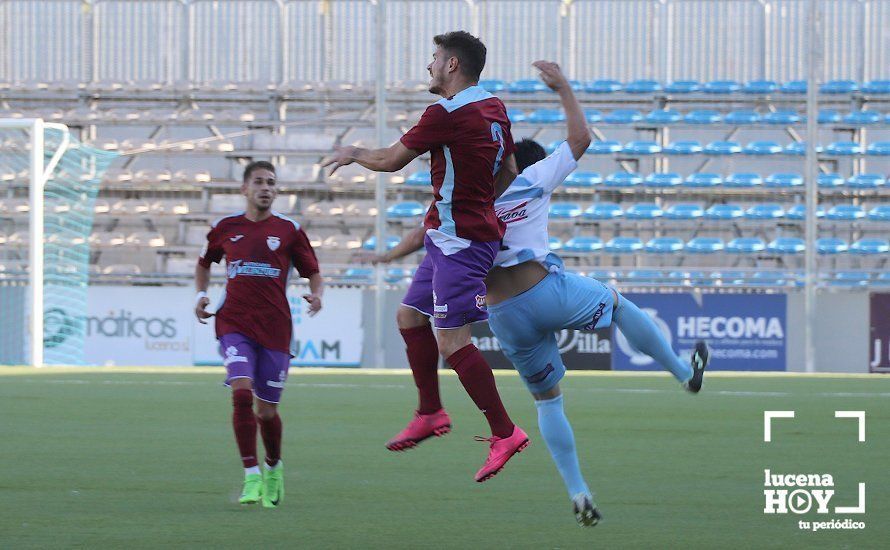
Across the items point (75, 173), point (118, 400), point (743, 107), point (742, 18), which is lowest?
point (118, 400)

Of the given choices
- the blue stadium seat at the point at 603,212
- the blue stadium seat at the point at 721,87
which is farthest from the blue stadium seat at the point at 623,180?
the blue stadium seat at the point at 721,87

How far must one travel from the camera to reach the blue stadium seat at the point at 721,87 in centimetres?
2688

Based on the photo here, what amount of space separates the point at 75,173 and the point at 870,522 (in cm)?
1751

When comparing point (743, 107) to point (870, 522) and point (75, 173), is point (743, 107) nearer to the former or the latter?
point (75, 173)

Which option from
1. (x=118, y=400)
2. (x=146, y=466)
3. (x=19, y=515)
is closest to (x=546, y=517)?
(x=19, y=515)

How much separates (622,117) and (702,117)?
5.31 feet

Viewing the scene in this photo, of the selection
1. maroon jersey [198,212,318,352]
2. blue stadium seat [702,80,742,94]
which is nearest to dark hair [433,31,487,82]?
maroon jersey [198,212,318,352]

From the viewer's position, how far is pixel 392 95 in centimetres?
2756

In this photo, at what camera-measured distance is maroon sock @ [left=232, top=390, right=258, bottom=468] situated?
6.99m

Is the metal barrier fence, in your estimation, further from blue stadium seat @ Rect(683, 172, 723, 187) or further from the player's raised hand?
the player's raised hand

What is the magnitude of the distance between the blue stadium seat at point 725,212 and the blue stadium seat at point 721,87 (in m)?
2.75

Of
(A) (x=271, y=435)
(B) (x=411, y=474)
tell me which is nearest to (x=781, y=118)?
(B) (x=411, y=474)

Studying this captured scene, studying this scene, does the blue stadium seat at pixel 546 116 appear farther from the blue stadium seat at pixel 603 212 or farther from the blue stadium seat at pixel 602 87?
the blue stadium seat at pixel 603 212

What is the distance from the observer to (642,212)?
25.1 m
